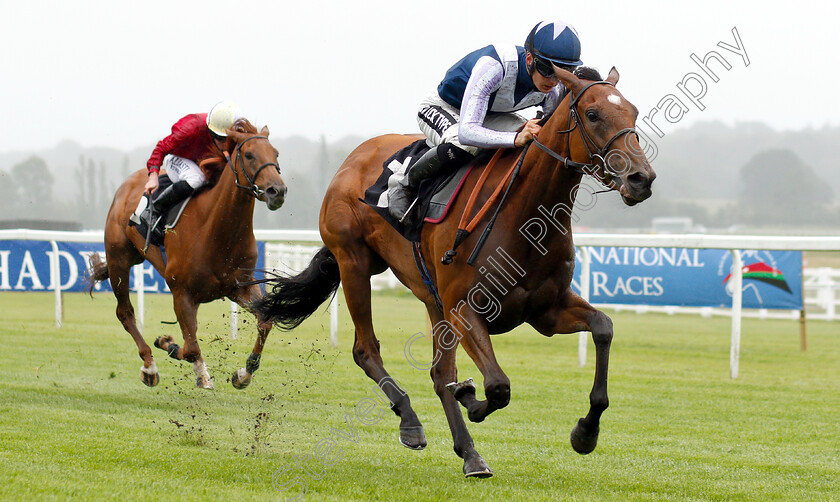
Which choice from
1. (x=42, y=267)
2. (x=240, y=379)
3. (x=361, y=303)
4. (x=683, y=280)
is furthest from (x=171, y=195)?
(x=683, y=280)

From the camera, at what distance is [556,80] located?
3.95 metres

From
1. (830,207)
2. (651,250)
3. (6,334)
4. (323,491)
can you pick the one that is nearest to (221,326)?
(6,334)

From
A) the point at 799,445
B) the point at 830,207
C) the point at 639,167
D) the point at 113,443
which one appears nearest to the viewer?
the point at 639,167

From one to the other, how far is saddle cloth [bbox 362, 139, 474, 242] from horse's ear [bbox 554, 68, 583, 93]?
77cm

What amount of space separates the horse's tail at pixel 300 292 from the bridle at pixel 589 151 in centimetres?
217

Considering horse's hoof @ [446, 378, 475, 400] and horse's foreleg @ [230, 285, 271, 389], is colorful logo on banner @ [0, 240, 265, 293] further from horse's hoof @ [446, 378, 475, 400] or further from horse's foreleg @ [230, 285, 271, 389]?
horse's hoof @ [446, 378, 475, 400]

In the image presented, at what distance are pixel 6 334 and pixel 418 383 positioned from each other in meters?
5.54

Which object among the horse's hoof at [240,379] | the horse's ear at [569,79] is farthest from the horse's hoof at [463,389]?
the horse's hoof at [240,379]

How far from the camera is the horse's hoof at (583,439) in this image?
3873mm

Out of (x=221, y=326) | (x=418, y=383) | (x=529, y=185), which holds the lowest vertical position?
(x=221, y=326)

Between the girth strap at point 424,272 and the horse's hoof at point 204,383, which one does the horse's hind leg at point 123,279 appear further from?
the girth strap at point 424,272

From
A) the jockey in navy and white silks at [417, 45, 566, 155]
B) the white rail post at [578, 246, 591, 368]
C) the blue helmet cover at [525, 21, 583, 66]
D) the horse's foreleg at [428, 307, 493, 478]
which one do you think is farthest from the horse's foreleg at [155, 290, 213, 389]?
the white rail post at [578, 246, 591, 368]

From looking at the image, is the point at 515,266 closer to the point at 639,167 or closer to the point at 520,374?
the point at 639,167

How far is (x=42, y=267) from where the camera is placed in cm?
1105
